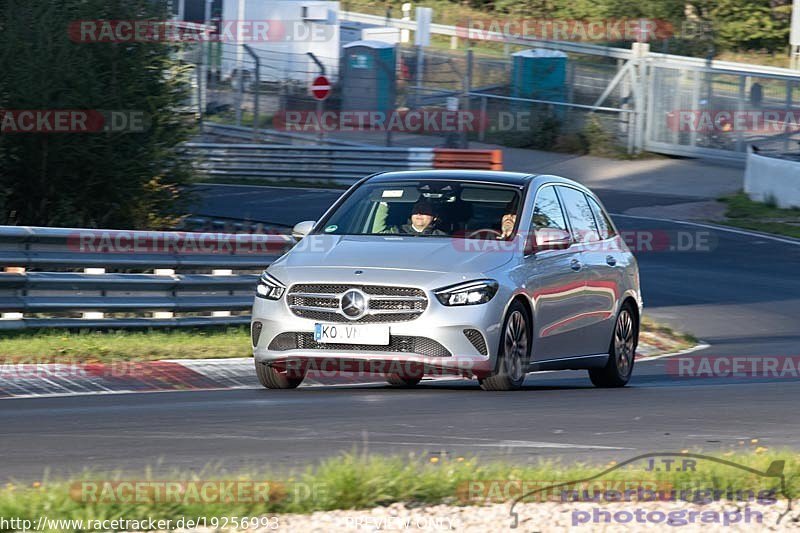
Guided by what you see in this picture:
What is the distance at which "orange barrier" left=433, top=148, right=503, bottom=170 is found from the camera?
2623cm

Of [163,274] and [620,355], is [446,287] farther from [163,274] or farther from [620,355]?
[163,274]

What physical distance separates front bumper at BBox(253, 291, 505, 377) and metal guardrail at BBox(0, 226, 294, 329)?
11.1 ft

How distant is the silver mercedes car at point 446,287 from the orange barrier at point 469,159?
14053 mm

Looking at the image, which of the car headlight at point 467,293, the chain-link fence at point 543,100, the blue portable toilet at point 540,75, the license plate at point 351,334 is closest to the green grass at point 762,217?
the chain-link fence at point 543,100

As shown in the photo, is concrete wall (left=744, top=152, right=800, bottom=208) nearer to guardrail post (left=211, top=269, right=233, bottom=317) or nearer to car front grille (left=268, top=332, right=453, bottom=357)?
guardrail post (left=211, top=269, right=233, bottom=317)

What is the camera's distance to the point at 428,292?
32.1 ft

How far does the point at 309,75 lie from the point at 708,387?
27.1 metres

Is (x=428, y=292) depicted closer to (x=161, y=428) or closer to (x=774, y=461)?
(x=161, y=428)

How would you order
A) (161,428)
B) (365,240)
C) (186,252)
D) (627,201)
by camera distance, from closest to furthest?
(161,428) < (365,240) < (186,252) < (627,201)

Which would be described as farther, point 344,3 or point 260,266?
point 344,3

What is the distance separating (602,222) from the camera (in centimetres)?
1222

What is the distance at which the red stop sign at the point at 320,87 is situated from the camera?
35281 mm

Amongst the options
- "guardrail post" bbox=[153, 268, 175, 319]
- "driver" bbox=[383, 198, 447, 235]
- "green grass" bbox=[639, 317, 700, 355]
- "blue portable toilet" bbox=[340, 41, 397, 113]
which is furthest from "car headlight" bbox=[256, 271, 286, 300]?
"blue portable toilet" bbox=[340, 41, 397, 113]

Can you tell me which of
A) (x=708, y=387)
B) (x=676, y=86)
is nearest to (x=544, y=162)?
(x=676, y=86)
